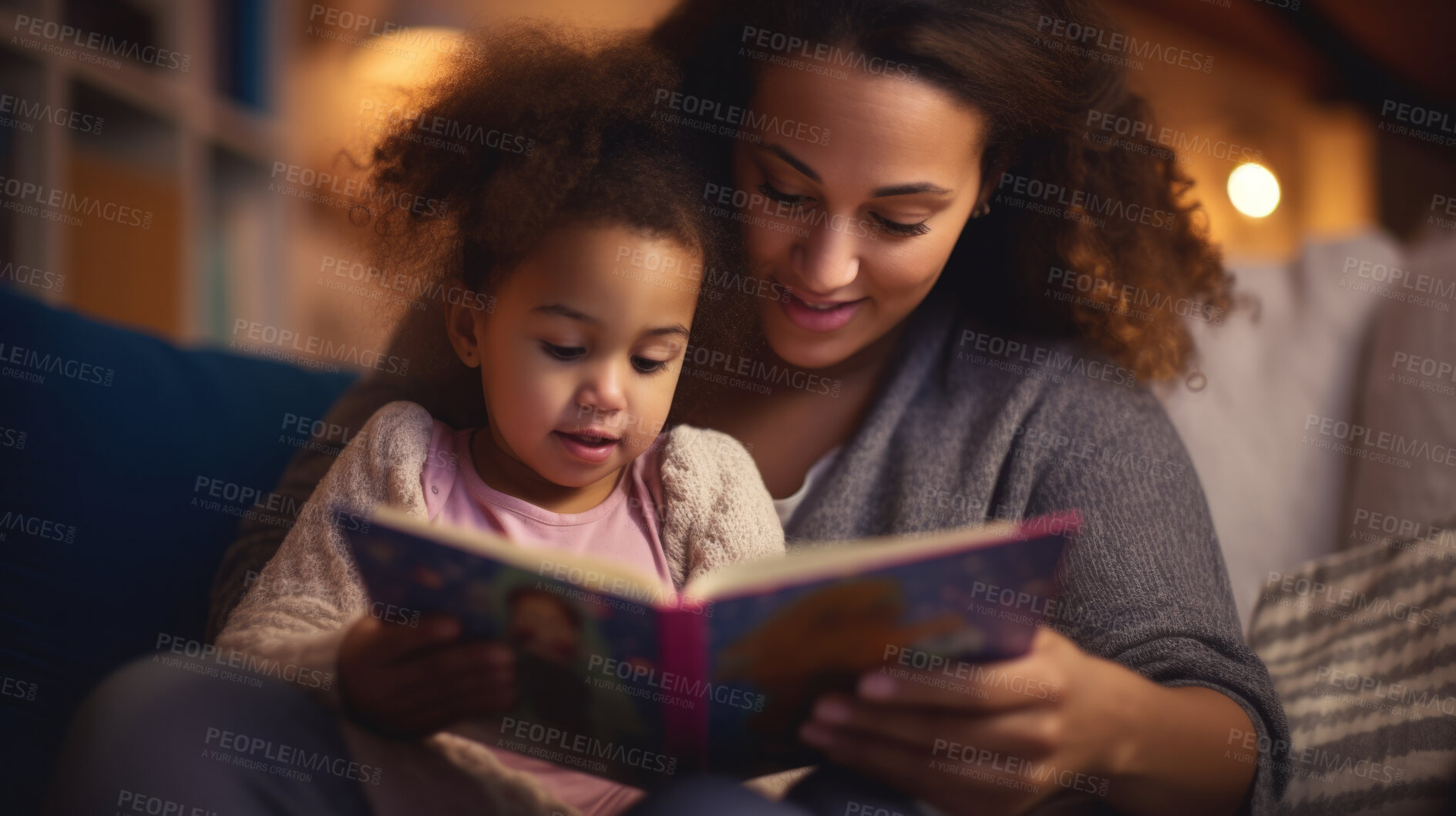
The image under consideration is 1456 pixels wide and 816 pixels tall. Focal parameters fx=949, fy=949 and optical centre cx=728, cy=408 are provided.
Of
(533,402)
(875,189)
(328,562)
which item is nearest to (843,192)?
(875,189)

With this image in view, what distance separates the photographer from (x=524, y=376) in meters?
0.87

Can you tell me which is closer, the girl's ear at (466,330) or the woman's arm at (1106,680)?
the woman's arm at (1106,680)

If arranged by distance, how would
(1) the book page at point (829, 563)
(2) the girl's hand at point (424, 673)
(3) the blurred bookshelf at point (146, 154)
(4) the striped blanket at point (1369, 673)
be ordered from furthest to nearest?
(3) the blurred bookshelf at point (146, 154)
(4) the striped blanket at point (1369, 673)
(2) the girl's hand at point (424, 673)
(1) the book page at point (829, 563)

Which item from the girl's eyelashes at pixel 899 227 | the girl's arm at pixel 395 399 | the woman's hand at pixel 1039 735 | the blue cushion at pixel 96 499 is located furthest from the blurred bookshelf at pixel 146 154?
the woman's hand at pixel 1039 735

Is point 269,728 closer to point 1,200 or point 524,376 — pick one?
point 524,376

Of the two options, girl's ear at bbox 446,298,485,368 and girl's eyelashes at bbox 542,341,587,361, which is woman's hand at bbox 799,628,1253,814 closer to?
girl's eyelashes at bbox 542,341,587,361

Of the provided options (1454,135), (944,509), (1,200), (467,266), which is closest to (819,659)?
(944,509)

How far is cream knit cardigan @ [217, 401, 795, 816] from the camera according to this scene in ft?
2.69

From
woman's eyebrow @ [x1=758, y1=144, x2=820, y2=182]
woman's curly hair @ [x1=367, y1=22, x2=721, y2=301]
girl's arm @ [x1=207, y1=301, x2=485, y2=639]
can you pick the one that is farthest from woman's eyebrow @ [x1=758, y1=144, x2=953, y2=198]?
girl's arm @ [x1=207, y1=301, x2=485, y2=639]

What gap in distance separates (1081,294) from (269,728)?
3.29 feet

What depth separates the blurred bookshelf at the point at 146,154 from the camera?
172 cm

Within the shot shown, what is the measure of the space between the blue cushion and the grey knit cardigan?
120 millimetres

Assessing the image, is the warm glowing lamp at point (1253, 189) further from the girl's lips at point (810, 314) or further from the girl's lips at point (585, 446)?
the girl's lips at point (585, 446)

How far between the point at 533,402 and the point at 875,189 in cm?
41
